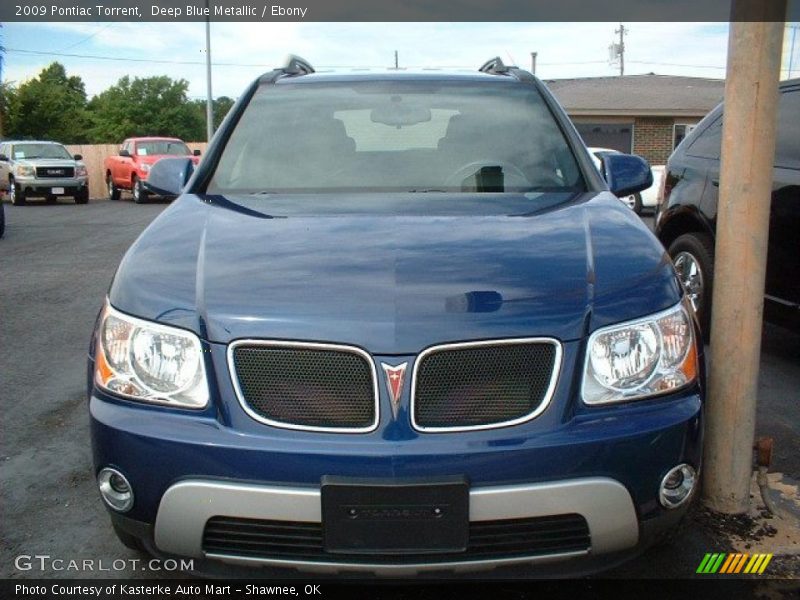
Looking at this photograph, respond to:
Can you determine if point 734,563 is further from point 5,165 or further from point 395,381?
point 5,165

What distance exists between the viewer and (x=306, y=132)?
371 cm

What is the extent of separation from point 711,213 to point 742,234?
2713 millimetres

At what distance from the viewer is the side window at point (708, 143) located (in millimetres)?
5886

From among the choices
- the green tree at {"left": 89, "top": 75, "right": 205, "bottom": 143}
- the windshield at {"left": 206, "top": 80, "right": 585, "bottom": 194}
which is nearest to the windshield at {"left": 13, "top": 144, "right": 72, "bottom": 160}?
the windshield at {"left": 206, "top": 80, "right": 585, "bottom": 194}

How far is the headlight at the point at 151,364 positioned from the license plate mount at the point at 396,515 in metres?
0.46

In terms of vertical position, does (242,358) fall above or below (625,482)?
above

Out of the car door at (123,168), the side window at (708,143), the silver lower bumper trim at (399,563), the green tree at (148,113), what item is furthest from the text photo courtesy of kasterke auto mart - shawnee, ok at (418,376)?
the green tree at (148,113)

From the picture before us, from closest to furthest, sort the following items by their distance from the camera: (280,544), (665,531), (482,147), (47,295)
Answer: (280,544) → (665,531) → (482,147) → (47,295)

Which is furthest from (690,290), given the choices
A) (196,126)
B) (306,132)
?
(196,126)

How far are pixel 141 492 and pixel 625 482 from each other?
50.0 inches

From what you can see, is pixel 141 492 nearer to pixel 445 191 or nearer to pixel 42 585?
pixel 42 585

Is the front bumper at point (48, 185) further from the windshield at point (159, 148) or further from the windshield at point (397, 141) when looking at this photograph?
the windshield at point (397, 141)

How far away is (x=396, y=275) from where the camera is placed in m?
2.45

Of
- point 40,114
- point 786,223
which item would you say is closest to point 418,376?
point 786,223
